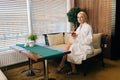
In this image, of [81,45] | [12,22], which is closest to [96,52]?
[81,45]

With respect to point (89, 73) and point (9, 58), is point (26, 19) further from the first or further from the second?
point (89, 73)

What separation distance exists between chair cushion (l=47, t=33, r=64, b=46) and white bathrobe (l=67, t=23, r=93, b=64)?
3.16 ft

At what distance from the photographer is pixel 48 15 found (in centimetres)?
469

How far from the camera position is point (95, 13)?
185 inches

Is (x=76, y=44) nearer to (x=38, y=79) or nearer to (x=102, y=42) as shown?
(x=102, y=42)

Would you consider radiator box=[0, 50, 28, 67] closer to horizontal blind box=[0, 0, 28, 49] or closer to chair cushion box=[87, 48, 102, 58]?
horizontal blind box=[0, 0, 28, 49]

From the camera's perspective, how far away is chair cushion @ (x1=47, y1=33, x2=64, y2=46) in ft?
14.1

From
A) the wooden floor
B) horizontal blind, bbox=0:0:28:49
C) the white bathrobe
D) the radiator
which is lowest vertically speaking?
the wooden floor

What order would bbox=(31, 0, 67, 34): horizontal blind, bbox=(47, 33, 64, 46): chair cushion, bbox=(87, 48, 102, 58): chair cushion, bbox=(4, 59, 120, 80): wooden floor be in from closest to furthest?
1. bbox=(4, 59, 120, 80): wooden floor
2. bbox=(87, 48, 102, 58): chair cushion
3. bbox=(47, 33, 64, 46): chair cushion
4. bbox=(31, 0, 67, 34): horizontal blind

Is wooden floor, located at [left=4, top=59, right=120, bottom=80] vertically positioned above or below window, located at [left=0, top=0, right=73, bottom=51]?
below

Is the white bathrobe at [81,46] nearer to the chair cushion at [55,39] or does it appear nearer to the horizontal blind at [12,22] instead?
the chair cushion at [55,39]

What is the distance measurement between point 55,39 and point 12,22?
48.7 inches

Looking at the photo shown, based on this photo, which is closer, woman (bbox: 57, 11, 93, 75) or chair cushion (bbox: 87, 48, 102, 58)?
woman (bbox: 57, 11, 93, 75)

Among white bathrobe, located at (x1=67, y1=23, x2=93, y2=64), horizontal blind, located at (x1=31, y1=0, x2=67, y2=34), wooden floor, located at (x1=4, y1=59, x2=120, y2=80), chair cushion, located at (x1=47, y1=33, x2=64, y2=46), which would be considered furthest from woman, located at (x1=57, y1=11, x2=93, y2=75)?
horizontal blind, located at (x1=31, y1=0, x2=67, y2=34)
